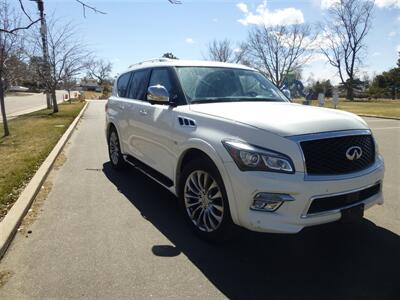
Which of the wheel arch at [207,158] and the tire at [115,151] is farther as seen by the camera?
the tire at [115,151]

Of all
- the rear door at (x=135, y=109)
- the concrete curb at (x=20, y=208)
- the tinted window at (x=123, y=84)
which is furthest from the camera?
the tinted window at (x=123, y=84)

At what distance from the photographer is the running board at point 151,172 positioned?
4965mm

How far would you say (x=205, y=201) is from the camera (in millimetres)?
4164

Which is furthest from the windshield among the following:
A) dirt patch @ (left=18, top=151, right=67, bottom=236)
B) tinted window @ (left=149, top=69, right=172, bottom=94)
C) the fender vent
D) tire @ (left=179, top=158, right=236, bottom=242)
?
dirt patch @ (left=18, top=151, right=67, bottom=236)

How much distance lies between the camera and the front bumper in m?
3.41

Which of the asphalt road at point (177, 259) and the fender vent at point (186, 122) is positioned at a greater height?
the fender vent at point (186, 122)

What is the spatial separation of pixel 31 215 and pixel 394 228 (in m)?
4.42

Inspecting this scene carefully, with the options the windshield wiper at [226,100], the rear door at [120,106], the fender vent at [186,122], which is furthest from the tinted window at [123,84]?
the fender vent at [186,122]

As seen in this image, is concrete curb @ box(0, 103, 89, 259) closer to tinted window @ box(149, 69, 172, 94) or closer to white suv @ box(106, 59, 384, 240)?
white suv @ box(106, 59, 384, 240)

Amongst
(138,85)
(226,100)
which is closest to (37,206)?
(138,85)

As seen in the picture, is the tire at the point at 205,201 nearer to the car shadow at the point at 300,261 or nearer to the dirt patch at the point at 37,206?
the car shadow at the point at 300,261

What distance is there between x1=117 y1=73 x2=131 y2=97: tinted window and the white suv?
1.88m

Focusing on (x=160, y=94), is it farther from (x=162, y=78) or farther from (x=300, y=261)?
(x=300, y=261)

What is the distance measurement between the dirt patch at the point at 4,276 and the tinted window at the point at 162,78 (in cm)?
267
